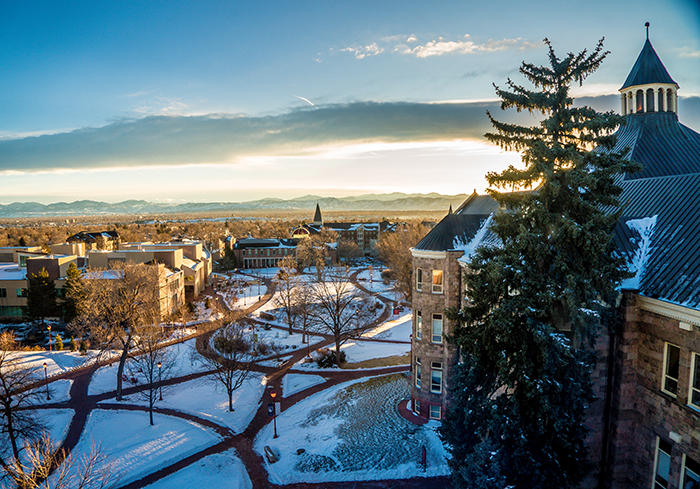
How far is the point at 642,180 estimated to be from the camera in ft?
57.0

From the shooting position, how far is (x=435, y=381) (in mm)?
23500

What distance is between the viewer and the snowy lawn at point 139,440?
19.5 metres

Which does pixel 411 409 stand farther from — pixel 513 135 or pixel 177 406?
pixel 513 135

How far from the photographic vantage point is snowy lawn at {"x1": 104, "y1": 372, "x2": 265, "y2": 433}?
2464cm

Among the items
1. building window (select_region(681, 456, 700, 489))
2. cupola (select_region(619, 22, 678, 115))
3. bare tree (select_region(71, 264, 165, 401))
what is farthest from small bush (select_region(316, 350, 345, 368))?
cupola (select_region(619, 22, 678, 115))

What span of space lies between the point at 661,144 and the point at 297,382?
2772 centimetres

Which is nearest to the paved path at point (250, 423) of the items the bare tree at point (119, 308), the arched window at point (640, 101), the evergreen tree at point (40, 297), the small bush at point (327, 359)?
the small bush at point (327, 359)

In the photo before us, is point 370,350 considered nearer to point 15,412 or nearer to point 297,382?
point 297,382

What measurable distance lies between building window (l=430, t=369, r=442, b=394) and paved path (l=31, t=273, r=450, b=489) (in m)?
5.68

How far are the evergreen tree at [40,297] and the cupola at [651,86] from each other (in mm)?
56705

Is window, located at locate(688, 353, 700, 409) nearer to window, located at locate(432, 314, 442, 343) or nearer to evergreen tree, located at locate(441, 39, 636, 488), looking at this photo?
evergreen tree, located at locate(441, 39, 636, 488)

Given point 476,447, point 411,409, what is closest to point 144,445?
point 411,409

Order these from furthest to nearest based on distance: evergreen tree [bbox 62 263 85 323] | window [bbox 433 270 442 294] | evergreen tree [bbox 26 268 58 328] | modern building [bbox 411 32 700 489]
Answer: evergreen tree [bbox 26 268 58 328]
evergreen tree [bbox 62 263 85 323]
window [bbox 433 270 442 294]
modern building [bbox 411 32 700 489]

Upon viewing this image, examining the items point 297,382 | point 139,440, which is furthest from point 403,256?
point 139,440
